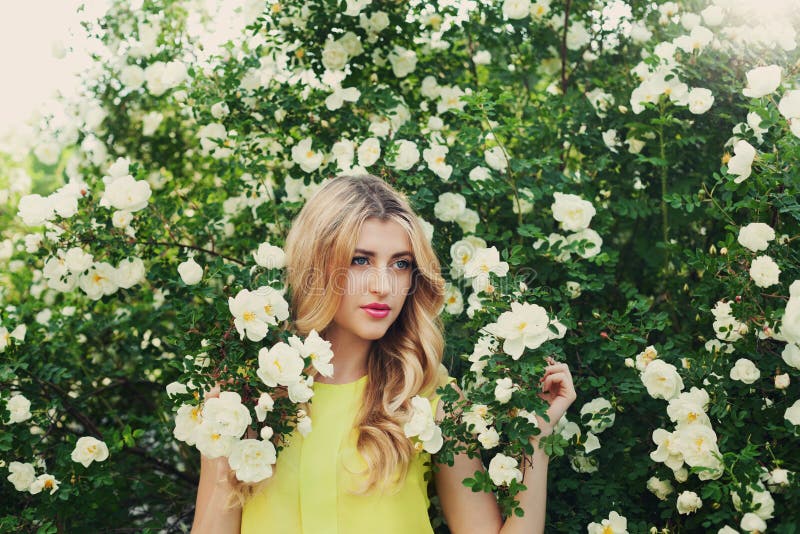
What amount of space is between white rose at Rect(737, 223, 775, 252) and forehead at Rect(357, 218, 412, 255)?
967 mm

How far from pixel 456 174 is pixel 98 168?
2.09 meters

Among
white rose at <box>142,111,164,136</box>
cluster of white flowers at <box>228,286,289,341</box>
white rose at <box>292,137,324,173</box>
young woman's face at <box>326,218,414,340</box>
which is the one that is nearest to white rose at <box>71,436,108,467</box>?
cluster of white flowers at <box>228,286,289,341</box>

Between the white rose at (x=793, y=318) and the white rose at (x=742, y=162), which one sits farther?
the white rose at (x=742, y=162)

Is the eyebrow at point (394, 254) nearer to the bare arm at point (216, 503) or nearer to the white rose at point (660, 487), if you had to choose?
the bare arm at point (216, 503)

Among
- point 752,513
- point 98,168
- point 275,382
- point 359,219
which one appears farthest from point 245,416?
point 98,168

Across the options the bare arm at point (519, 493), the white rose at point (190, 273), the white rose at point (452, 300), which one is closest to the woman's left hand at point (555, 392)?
the bare arm at point (519, 493)

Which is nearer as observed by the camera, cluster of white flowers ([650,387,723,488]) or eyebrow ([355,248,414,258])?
cluster of white flowers ([650,387,723,488])

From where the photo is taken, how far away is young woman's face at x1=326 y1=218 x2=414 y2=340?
87.0 inches

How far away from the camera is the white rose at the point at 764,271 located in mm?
1966

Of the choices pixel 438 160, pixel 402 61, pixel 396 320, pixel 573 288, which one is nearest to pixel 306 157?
pixel 438 160

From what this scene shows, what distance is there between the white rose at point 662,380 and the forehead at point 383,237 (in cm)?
80

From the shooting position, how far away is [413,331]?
2445mm

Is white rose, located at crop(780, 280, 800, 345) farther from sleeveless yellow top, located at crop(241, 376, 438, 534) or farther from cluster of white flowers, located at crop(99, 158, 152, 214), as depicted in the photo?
cluster of white flowers, located at crop(99, 158, 152, 214)

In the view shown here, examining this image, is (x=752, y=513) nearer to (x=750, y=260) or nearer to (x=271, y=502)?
(x=750, y=260)
